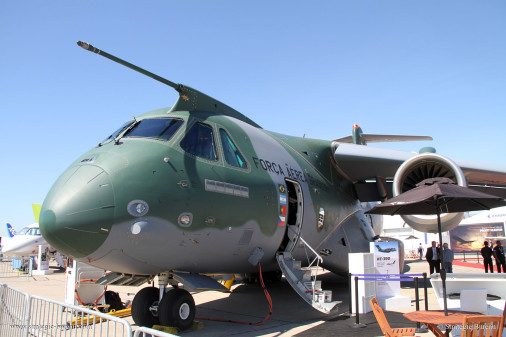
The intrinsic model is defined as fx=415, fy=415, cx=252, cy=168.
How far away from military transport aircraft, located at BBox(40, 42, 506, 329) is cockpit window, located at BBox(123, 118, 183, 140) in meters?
0.02

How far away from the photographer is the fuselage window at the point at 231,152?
7.36m

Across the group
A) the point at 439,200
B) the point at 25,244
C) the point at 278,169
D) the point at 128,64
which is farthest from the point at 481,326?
the point at 25,244

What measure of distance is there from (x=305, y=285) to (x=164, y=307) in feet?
9.41

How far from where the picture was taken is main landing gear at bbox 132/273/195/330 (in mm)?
6320

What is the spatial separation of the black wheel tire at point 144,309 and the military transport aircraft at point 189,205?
2 cm

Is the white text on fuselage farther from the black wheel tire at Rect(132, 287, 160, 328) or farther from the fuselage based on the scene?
the black wheel tire at Rect(132, 287, 160, 328)

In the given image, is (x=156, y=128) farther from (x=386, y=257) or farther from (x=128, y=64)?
(x=386, y=257)

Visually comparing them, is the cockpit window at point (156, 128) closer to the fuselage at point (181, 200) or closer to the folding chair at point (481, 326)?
the fuselage at point (181, 200)

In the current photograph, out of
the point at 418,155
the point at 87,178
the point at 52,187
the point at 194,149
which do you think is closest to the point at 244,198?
the point at 194,149

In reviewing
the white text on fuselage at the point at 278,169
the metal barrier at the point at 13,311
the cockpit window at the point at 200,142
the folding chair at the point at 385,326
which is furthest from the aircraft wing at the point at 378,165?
the metal barrier at the point at 13,311

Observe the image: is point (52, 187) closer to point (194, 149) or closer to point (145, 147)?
point (145, 147)

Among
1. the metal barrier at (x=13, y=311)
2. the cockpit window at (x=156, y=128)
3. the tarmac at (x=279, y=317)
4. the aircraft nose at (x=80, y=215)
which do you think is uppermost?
the cockpit window at (x=156, y=128)

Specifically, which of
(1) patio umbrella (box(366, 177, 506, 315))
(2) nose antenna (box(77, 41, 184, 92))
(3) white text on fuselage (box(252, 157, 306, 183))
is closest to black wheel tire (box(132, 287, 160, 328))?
(3) white text on fuselage (box(252, 157, 306, 183))

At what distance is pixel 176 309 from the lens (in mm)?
6371
